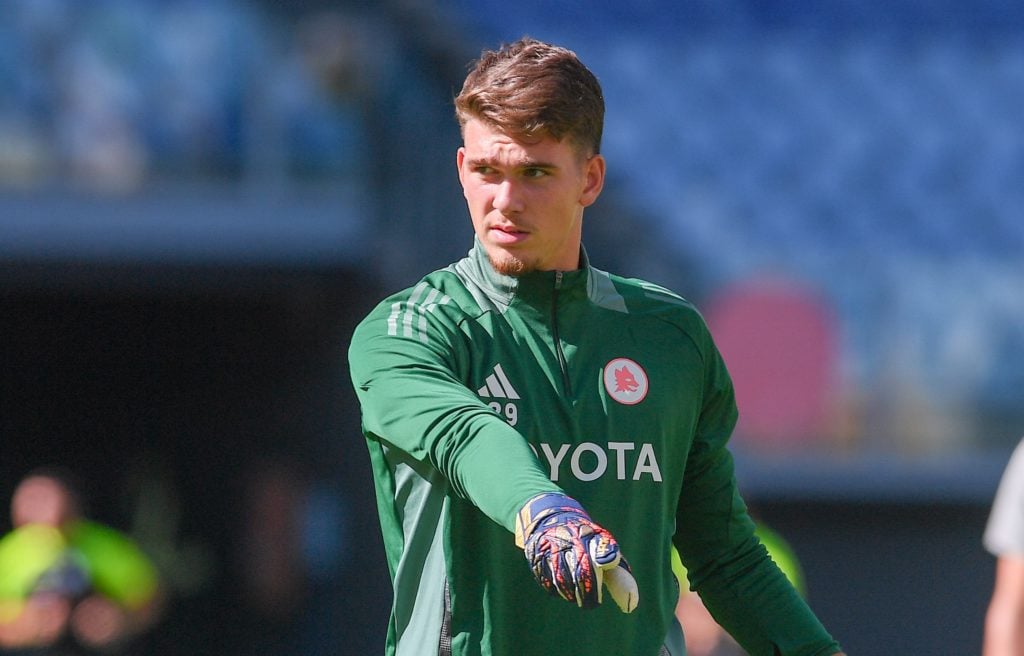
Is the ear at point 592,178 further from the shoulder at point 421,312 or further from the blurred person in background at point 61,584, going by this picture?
the blurred person in background at point 61,584

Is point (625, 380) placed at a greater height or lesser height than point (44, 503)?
greater

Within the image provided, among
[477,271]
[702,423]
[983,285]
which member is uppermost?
[477,271]

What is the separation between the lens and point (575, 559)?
5.82 feet

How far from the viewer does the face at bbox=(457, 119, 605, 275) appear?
2252 millimetres

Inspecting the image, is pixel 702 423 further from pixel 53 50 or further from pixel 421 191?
pixel 53 50

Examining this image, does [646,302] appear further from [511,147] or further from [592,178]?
[511,147]

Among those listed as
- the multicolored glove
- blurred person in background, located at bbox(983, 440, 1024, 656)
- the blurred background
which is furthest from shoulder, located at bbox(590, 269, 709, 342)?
the blurred background

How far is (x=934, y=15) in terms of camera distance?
1158 centimetres

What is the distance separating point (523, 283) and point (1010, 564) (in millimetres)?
1858

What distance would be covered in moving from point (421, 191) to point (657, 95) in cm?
324

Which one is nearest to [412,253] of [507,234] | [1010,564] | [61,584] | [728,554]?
[61,584]

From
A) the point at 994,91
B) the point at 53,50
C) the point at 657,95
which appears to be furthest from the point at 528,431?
the point at 994,91

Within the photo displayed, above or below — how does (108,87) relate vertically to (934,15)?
below

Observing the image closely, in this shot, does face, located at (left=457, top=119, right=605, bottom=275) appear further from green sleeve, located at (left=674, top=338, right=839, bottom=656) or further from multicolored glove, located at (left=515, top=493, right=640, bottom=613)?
multicolored glove, located at (left=515, top=493, right=640, bottom=613)
